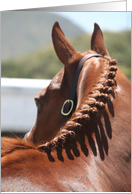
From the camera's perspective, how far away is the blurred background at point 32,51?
4.60 feet

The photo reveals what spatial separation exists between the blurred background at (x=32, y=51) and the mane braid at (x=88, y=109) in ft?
0.83

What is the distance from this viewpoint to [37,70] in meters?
13.6

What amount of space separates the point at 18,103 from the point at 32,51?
38.3 feet

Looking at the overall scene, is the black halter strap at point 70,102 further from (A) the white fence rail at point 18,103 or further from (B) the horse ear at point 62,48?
(A) the white fence rail at point 18,103

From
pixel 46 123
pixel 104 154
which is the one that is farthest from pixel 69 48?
pixel 104 154

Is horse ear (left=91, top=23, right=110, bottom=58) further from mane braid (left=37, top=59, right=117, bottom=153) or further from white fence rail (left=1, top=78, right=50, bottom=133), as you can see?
white fence rail (left=1, top=78, right=50, bottom=133)

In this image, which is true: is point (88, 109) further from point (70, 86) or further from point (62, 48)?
point (62, 48)

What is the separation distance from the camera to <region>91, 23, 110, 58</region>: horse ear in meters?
1.03

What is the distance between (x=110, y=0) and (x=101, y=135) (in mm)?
516

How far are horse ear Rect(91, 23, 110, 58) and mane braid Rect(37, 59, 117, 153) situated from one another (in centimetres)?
25

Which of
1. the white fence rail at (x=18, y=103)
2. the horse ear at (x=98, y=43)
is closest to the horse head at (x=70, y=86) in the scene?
the horse ear at (x=98, y=43)

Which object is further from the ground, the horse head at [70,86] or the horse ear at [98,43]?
the horse ear at [98,43]

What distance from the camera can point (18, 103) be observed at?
289 cm

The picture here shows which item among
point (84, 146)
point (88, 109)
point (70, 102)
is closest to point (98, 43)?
point (70, 102)
